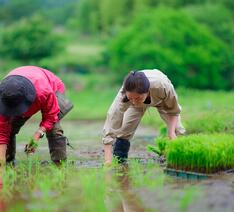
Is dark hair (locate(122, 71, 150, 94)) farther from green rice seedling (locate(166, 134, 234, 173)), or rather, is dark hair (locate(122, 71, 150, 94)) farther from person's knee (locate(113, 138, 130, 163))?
person's knee (locate(113, 138, 130, 163))

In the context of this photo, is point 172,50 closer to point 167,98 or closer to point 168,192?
point 167,98

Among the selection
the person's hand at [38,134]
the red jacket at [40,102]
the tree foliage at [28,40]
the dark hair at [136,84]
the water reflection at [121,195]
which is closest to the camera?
the water reflection at [121,195]

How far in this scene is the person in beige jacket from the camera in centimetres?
576

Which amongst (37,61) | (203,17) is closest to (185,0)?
(203,17)

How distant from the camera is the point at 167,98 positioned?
6332 mm

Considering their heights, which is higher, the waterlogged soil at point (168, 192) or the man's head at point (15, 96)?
the man's head at point (15, 96)

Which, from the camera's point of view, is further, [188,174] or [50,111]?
[50,111]

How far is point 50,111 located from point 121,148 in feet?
3.89

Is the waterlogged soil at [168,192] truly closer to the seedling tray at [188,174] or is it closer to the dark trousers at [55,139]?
the seedling tray at [188,174]

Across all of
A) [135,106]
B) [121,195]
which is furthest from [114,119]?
[121,195]

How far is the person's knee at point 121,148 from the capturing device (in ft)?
22.5

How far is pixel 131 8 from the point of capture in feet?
141

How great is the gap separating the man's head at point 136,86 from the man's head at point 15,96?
0.88m

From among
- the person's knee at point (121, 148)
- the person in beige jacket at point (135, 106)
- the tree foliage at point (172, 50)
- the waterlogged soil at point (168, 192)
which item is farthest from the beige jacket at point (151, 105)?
the tree foliage at point (172, 50)
